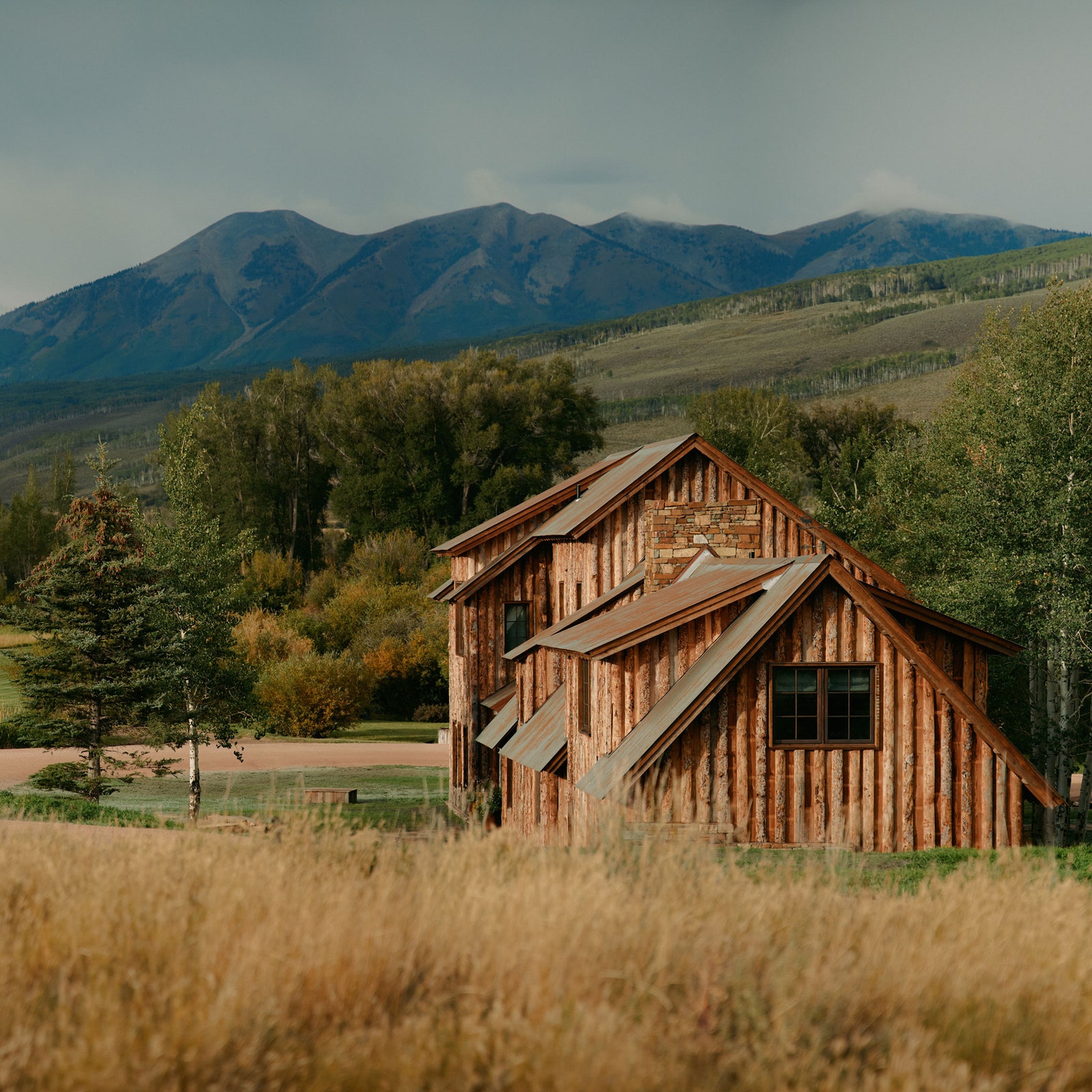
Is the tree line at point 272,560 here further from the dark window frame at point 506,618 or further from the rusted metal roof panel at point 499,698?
the dark window frame at point 506,618

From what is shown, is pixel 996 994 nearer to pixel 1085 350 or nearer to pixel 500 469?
pixel 1085 350

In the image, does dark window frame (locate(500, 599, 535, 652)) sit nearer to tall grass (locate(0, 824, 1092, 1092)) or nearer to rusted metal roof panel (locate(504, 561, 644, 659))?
rusted metal roof panel (locate(504, 561, 644, 659))

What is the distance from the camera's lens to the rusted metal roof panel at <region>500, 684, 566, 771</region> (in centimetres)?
1889

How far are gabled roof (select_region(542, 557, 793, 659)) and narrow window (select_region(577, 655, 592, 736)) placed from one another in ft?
1.75

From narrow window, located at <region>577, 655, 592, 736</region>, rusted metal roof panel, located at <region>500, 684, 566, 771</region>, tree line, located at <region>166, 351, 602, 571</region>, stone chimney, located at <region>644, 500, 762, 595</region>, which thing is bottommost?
rusted metal roof panel, located at <region>500, 684, 566, 771</region>

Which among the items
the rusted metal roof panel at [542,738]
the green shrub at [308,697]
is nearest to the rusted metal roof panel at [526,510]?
the rusted metal roof panel at [542,738]

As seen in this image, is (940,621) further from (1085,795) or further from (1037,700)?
(1085,795)

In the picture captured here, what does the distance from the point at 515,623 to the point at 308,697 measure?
1727cm

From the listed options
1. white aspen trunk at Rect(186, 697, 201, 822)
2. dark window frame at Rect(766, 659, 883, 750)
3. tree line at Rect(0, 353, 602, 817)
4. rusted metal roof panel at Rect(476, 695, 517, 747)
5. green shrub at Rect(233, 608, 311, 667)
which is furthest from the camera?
green shrub at Rect(233, 608, 311, 667)

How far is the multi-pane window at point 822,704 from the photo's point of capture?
1506cm

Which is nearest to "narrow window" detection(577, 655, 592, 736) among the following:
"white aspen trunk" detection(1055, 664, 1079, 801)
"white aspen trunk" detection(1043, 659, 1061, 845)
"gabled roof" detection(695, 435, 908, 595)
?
"gabled roof" detection(695, 435, 908, 595)

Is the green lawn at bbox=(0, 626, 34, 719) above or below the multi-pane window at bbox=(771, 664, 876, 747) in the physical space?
below

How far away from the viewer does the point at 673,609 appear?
1599cm

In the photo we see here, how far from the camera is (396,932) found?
543cm
